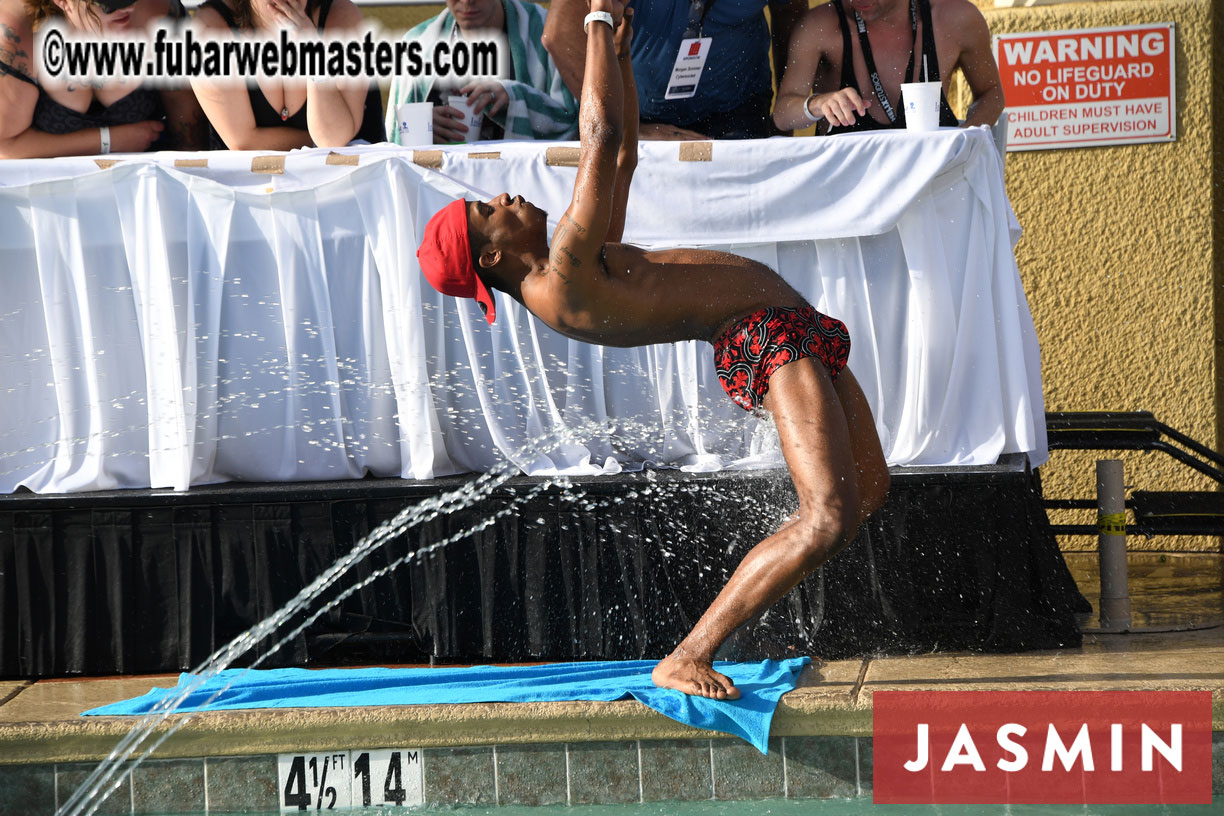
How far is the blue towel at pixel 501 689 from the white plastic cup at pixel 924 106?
5.66 feet

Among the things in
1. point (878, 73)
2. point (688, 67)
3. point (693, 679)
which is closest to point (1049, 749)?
point (693, 679)

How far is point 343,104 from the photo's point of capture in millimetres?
4594

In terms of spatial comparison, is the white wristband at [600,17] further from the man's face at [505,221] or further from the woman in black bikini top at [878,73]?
the woman in black bikini top at [878,73]

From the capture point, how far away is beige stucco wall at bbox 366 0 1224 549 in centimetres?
603

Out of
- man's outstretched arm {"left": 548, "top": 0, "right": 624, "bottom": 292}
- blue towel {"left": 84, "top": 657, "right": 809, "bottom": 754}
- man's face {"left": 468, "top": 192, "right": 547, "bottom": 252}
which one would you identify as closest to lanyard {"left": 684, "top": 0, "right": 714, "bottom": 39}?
man's outstretched arm {"left": 548, "top": 0, "right": 624, "bottom": 292}

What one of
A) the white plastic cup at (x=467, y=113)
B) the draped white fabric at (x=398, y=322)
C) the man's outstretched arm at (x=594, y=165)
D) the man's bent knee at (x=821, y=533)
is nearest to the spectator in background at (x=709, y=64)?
the white plastic cup at (x=467, y=113)

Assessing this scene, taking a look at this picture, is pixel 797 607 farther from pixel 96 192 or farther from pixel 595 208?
pixel 96 192

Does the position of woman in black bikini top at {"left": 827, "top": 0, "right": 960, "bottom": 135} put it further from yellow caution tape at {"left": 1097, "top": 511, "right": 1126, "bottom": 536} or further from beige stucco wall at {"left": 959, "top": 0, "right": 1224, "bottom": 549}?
beige stucco wall at {"left": 959, "top": 0, "right": 1224, "bottom": 549}

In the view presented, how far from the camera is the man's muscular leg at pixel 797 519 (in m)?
3.36

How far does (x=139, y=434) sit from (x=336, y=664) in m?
1.00

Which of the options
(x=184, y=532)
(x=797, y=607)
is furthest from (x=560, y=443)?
(x=184, y=532)

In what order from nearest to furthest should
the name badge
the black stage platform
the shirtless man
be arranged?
the shirtless man < the black stage platform < the name badge

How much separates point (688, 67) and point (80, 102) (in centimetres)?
212

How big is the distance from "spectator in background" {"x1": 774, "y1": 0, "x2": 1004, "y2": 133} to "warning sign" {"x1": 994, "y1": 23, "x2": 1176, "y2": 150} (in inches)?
62.4
